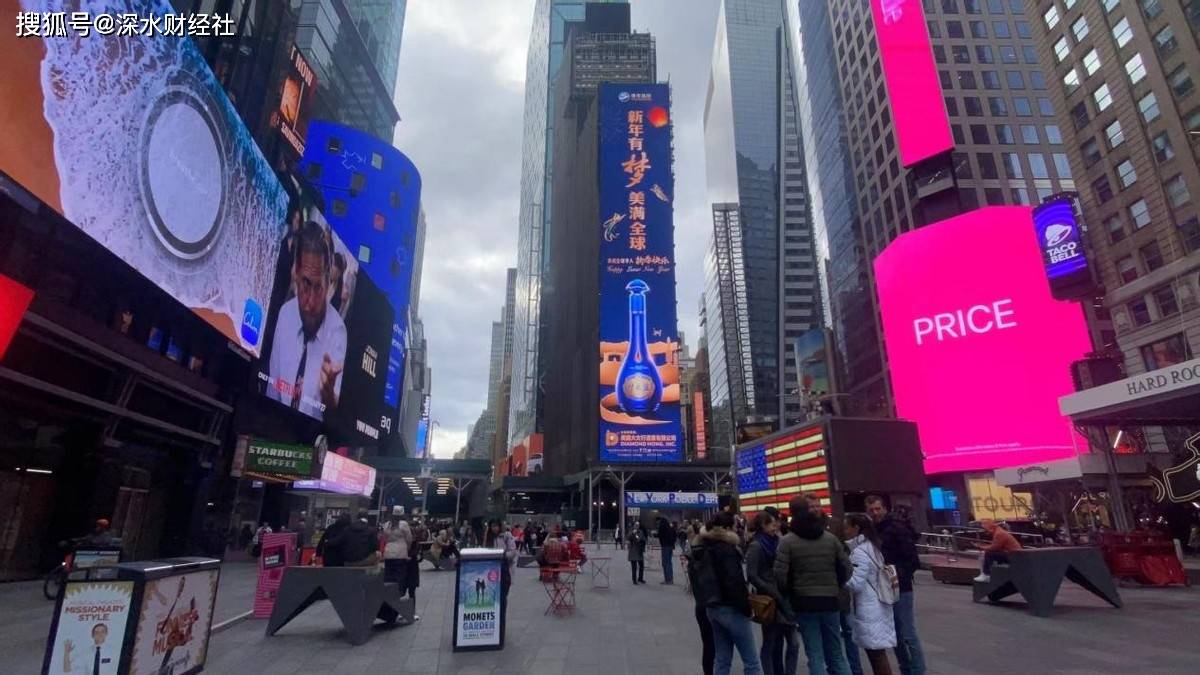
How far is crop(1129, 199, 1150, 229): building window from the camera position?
1388 inches

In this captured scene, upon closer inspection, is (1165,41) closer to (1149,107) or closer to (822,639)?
(1149,107)

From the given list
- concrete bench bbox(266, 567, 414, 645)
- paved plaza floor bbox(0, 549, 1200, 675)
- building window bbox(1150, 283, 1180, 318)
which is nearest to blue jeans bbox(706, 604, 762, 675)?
paved plaza floor bbox(0, 549, 1200, 675)

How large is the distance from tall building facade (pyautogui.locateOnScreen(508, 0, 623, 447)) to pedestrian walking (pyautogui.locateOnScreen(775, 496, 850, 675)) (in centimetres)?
9036

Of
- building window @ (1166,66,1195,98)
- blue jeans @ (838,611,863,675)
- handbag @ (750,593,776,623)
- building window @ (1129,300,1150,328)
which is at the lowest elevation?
blue jeans @ (838,611,863,675)

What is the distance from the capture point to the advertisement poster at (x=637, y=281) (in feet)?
174

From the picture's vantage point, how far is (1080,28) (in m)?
39.9

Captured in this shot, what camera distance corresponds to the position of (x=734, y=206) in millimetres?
145000

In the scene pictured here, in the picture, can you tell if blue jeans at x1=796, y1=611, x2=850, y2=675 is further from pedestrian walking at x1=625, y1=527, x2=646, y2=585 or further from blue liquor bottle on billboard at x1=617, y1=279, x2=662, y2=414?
blue liquor bottle on billboard at x1=617, y1=279, x2=662, y2=414

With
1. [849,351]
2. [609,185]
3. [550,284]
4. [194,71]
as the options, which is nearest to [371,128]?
[609,185]

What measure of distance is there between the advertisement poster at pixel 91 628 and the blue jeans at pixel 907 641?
7.43m

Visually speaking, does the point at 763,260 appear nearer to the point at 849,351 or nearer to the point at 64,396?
the point at 849,351

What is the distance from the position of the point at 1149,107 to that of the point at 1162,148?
3.00 m

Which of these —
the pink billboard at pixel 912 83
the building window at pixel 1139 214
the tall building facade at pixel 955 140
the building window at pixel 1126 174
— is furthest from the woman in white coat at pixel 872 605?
the pink billboard at pixel 912 83

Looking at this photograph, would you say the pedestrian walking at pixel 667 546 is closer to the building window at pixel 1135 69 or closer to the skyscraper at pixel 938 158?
the building window at pixel 1135 69
